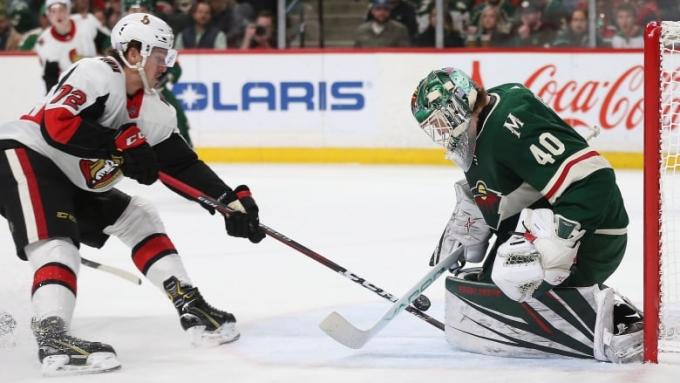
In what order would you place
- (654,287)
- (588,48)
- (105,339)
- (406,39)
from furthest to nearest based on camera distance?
(406,39) → (588,48) → (105,339) → (654,287)

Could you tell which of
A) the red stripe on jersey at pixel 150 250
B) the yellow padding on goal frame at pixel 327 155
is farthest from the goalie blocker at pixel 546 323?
the yellow padding on goal frame at pixel 327 155

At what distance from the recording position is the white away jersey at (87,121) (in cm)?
310

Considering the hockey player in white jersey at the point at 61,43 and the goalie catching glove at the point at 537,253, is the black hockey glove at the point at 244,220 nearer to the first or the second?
the goalie catching glove at the point at 537,253

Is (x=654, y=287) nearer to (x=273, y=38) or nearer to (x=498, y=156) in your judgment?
(x=498, y=156)

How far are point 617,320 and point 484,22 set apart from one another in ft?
16.7

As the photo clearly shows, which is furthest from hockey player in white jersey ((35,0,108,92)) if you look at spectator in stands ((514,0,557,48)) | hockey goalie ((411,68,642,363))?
hockey goalie ((411,68,642,363))

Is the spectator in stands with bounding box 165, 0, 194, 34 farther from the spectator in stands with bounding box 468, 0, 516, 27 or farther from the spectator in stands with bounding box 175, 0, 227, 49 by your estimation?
the spectator in stands with bounding box 468, 0, 516, 27

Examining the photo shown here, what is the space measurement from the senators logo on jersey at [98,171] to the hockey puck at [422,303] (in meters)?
0.93

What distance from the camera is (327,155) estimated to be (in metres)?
7.94

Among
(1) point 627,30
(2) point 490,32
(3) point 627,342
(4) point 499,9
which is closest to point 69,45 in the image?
(2) point 490,32

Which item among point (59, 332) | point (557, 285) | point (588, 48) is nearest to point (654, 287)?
point (557, 285)

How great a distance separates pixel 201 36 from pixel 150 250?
509 centimetres

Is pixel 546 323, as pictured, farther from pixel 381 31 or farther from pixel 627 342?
pixel 381 31

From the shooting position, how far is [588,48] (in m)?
7.55
